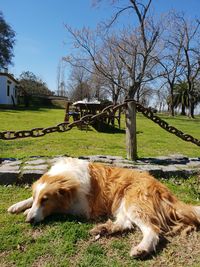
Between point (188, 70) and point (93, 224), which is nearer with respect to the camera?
point (93, 224)

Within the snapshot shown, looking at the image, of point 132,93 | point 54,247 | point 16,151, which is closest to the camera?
point 54,247

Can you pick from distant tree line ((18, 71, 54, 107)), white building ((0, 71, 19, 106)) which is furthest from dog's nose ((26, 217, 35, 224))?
distant tree line ((18, 71, 54, 107))

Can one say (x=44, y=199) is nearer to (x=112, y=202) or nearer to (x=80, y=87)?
(x=112, y=202)

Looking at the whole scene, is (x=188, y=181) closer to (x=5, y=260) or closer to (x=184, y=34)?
(x=5, y=260)

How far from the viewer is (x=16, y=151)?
7246mm

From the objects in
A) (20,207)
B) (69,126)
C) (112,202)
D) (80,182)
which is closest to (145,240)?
(112,202)

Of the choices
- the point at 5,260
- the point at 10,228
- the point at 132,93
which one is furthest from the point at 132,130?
the point at 132,93

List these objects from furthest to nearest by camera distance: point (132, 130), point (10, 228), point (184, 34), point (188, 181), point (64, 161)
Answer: point (184, 34)
point (132, 130)
point (188, 181)
point (64, 161)
point (10, 228)

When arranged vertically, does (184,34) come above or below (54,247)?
above

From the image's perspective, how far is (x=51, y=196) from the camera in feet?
10.1

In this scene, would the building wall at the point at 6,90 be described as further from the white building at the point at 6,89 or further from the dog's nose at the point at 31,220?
the dog's nose at the point at 31,220

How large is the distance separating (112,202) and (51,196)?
0.68 meters

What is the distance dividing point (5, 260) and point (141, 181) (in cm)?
161

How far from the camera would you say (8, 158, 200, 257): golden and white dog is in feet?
9.75
